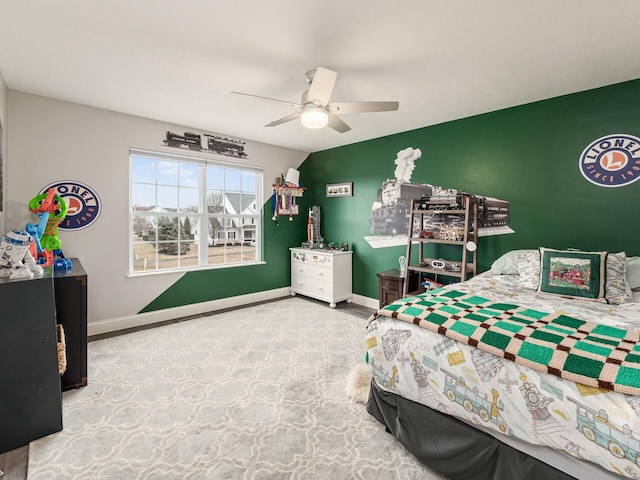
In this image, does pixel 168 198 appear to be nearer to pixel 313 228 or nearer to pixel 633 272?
pixel 313 228

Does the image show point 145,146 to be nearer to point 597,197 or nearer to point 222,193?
point 222,193

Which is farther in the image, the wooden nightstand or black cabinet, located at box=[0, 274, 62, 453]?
the wooden nightstand

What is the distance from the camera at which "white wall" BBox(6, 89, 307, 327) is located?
9.71ft

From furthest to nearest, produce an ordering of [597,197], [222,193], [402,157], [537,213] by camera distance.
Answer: [222,193]
[402,157]
[537,213]
[597,197]

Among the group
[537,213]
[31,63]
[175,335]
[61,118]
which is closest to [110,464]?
[175,335]

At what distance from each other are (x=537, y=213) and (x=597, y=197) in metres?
0.46

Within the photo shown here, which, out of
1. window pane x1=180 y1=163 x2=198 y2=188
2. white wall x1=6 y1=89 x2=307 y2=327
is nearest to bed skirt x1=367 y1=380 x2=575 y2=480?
white wall x1=6 y1=89 x2=307 y2=327

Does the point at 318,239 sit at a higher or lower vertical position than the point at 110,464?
higher

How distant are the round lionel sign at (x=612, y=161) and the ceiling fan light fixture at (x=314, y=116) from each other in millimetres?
2342

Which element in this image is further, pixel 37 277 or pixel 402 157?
pixel 402 157

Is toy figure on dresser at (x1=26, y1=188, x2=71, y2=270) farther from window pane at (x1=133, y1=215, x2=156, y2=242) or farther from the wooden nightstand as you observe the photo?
the wooden nightstand

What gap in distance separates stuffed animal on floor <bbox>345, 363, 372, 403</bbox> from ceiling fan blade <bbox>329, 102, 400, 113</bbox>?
200 cm

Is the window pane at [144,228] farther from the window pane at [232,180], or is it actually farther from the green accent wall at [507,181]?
the window pane at [232,180]

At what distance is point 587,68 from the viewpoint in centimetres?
238
